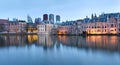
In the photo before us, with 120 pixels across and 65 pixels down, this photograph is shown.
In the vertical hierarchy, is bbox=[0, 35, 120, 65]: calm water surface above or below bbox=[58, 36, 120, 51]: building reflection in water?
below

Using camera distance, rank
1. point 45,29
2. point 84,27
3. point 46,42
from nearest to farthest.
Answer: point 46,42 → point 84,27 → point 45,29

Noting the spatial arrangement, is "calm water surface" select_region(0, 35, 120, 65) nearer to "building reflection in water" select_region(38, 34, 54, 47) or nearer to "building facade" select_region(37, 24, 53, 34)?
"building reflection in water" select_region(38, 34, 54, 47)

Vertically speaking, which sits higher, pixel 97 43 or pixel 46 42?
pixel 97 43

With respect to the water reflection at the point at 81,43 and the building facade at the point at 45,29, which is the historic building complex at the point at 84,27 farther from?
the water reflection at the point at 81,43

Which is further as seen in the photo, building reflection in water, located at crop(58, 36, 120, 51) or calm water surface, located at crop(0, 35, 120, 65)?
building reflection in water, located at crop(58, 36, 120, 51)

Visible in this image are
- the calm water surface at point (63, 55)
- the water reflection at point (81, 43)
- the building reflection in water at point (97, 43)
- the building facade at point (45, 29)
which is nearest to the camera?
the calm water surface at point (63, 55)

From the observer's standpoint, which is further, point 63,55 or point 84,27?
point 84,27

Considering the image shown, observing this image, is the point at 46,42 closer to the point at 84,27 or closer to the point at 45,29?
the point at 84,27

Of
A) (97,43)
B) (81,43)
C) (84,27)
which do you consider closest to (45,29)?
(84,27)

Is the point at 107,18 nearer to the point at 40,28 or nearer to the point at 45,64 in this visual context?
the point at 40,28

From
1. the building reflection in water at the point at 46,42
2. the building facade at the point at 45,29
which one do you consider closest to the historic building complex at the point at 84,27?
the building facade at the point at 45,29

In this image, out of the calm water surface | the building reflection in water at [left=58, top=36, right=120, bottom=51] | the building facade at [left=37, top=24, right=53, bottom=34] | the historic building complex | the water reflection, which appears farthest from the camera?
the building facade at [left=37, top=24, right=53, bottom=34]

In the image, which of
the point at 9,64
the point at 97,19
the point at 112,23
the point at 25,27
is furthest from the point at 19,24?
the point at 9,64

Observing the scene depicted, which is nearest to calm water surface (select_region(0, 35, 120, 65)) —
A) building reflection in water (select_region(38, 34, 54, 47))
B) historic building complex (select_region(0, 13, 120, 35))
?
building reflection in water (select_region(38, 34, 54, 47))
